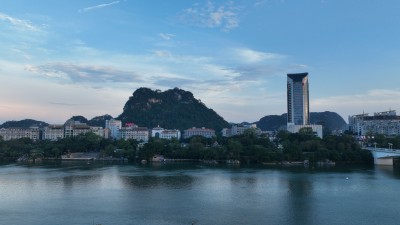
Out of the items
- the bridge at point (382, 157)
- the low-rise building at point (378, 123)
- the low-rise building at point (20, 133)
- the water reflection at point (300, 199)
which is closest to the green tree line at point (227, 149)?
the bridge at point (382, 157)

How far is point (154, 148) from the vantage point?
27453 mm

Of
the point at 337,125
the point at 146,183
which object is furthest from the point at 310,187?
the point at 337,125

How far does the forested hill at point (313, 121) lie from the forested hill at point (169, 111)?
56.0 ft

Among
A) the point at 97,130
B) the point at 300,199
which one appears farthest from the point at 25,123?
the point at 300,199

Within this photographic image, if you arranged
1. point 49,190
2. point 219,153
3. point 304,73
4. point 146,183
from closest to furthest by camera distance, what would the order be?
point 49,190, point 146,183, point 219,153, point 304,73

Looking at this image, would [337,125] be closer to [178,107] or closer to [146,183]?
[178,107]

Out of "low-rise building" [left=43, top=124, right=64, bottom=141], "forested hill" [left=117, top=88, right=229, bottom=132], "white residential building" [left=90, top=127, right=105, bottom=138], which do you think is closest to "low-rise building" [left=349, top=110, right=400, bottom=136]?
"forested hill" [left=117, top=88, right=229, bottom=132]

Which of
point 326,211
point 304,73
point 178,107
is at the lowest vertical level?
point 326,211

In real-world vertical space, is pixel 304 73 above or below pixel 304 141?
above

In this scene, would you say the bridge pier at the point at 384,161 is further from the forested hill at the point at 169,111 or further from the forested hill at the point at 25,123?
the forested hill at the point at 25,123

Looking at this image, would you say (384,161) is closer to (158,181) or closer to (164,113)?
(158,181)

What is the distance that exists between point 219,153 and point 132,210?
1580cm

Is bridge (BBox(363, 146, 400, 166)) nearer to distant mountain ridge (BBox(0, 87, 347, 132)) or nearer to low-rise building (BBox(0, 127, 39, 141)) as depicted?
distant mountain ridge (BBox(0, 87, 347, 132))

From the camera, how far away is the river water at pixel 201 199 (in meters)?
9.77
